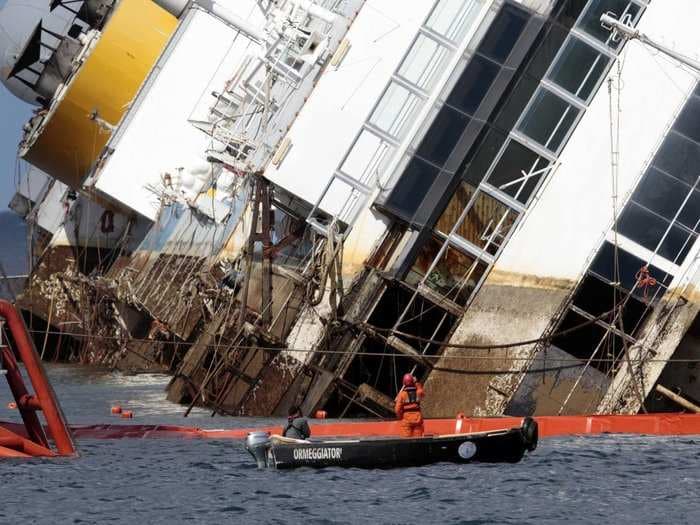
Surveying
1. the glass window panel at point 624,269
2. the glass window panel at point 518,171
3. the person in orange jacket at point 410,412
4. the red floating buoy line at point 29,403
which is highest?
the glass window panel at point 518,171

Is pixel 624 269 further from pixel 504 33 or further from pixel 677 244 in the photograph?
pixel 504 33

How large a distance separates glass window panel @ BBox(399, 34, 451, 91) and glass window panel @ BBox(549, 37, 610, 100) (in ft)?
8.43

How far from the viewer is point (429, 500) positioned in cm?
2797

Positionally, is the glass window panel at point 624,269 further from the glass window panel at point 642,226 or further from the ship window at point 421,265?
the ship window at point 421,265

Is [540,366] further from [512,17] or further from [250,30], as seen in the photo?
[250,30]

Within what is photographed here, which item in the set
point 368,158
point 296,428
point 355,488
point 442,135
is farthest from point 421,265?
point 355,488

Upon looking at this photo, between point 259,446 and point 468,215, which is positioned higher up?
point 468,215

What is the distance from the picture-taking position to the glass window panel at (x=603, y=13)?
39.4m

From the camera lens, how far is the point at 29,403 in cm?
3206

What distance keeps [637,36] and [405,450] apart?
40.4 ft

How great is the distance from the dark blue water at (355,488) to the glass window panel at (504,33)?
31.2ft

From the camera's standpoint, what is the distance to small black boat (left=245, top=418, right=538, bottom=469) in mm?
30797

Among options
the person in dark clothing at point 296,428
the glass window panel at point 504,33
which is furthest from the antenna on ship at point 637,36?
the person in dark clothing at point 296,428

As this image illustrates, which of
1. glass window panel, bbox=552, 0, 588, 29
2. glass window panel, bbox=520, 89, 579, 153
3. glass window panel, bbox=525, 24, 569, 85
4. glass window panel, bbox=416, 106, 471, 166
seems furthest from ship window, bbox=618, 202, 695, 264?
glass window panel, bbox=552, 0, 588, 29
